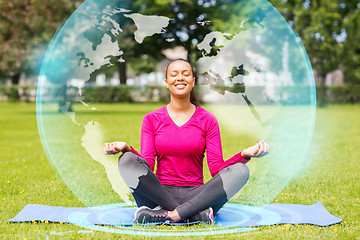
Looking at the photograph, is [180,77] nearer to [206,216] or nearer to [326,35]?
[206,216]

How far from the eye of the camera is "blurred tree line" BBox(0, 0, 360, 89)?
5070mm

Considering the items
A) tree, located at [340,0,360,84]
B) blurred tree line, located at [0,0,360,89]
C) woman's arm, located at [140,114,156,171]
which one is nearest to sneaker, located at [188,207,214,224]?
woman's arm, located at [140,114,156,171]

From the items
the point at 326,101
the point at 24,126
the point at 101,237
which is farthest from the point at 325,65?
the point at 101,237

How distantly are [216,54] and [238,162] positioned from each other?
1.18 meters

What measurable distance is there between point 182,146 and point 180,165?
18 centimetres

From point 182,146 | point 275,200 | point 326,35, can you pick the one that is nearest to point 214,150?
point 182,146

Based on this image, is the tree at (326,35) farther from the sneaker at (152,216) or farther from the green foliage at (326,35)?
the sneaker at (152,216)

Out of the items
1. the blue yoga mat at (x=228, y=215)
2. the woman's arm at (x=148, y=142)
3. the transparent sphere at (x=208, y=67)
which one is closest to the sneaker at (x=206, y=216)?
the blue yoga mat at (x=228, y=215)

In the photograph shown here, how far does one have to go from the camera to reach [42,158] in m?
9.69

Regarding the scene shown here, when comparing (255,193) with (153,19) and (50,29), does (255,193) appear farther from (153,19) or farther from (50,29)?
(50,29)

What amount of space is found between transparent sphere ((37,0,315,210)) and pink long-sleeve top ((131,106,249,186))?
42 centimetres

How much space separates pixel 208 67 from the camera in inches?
197

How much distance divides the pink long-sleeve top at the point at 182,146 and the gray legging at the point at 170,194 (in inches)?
7.4

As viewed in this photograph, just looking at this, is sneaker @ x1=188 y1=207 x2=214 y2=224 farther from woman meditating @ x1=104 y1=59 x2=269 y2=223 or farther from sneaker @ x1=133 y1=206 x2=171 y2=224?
sneaker @ x1=133 y1=206 x2=171 y2=224
